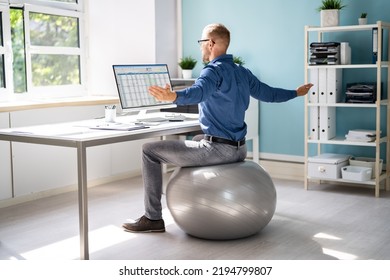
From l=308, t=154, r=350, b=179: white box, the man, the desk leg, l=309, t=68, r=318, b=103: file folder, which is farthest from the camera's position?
l=309, t=68, r=318, b=103: file folder

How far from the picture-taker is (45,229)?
12.7ft

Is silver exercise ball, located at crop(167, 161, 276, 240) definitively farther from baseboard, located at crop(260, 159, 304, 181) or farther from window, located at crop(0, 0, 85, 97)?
window, located at crop(0, 0, 85, 97)

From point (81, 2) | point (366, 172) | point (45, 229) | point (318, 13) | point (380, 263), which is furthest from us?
point (81, 2)

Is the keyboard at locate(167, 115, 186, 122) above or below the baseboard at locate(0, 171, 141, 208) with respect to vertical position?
above

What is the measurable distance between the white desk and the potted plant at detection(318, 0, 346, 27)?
1.64 m

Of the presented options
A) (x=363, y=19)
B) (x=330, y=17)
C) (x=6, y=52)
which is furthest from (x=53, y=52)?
(x=363, y=19)

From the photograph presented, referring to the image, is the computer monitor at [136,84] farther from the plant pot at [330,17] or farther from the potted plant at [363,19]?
the potted plant at [363,19]

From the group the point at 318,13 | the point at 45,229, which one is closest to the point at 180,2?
the point at 318,13

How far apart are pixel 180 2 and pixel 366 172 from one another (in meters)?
2.43

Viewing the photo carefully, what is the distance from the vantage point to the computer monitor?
12.3 ft

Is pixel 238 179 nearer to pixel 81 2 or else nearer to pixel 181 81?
pixel 181 81

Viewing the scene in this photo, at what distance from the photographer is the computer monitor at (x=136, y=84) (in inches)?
148

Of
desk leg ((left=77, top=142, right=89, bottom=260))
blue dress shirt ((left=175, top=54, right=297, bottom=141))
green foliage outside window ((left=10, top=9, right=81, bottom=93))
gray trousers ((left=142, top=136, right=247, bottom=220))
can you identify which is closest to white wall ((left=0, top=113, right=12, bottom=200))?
green foliage outside window ((left=10, top=9, right=81, bottom=93))

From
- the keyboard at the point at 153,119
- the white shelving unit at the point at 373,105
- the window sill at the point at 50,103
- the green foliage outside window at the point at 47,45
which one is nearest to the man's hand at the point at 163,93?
the keyboard at the point at 153,119
